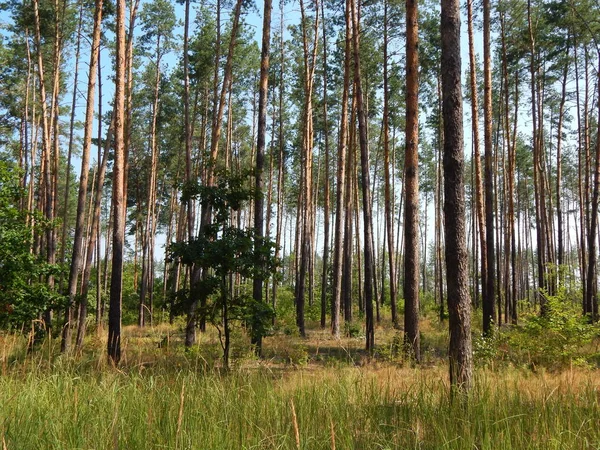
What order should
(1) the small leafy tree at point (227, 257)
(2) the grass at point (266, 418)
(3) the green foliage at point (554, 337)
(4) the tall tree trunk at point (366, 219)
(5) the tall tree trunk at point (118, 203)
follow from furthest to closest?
(4) the tall tree trunk at point (366, 219) → (5) the tall tree trunk at point (118, 203) → (3) the green foliage at point (554, 337) → (1) the small leafy tree at point (227, 257) → (2) the grass at point (266, 418)

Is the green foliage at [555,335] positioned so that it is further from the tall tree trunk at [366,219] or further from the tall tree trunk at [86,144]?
the tall tree trunk at [86,144]

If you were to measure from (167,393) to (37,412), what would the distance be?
0.84 metres

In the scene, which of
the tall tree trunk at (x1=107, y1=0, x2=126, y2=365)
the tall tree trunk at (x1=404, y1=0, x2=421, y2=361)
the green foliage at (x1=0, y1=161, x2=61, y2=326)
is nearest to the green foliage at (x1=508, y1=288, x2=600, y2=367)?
the tall tree trunk at (x1=404, y1=0, x2=421, y2=361)

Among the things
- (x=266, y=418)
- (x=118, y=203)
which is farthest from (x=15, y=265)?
(x=266, y=418)

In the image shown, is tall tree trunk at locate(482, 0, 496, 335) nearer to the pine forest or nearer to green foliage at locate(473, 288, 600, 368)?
the pine forest

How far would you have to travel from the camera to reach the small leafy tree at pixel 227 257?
8.14 meters

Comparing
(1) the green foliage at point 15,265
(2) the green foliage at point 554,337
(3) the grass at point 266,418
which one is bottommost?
(2) the green foliage at point 554,337

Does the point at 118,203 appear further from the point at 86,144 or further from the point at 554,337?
the point at 554,337

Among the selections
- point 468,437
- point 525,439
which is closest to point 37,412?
point 468,437

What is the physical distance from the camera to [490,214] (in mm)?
13719

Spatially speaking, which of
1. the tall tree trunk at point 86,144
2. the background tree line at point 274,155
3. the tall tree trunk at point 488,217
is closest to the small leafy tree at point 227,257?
the background tree line at point 274,155

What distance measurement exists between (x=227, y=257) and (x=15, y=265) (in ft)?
19.9

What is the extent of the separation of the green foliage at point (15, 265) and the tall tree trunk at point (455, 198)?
9.74 m

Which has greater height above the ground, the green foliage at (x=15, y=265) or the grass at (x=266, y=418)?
the green foliage at (x=15, y=265)
